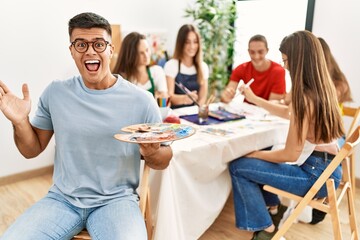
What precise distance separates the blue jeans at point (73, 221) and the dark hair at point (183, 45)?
1730 mm

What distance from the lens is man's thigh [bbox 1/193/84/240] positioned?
3.65ft

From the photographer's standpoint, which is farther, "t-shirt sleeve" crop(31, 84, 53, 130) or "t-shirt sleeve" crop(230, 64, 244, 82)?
"t-shirt sleeve" crop(230, 64, 244, 82)

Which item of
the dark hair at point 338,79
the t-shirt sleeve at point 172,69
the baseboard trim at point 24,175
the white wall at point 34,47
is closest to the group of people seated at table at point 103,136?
the dark hair at point 338,79

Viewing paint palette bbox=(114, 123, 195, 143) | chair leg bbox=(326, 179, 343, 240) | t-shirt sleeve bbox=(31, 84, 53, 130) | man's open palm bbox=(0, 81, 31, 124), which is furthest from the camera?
chair leg bbox=(326, 179, 343, 240)

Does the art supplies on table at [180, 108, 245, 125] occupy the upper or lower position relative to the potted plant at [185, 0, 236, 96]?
lower

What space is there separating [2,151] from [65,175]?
1654mm

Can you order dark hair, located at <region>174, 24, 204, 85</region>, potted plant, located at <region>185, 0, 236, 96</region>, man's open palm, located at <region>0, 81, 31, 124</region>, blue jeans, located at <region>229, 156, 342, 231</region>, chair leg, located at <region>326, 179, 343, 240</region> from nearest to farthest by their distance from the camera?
man's open palm, located at <region>0, 81, 31, 124</region>
chair leg, located at <region>326, 179, 343, 240</region>
blue jeans, located at <region>229, 156, 342, 231</region>
dark hair, located at <region>174, 24, 204, 85</region>
potted plant, located at <region>185, 0, 236, 96</region>

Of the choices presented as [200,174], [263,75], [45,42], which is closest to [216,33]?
[263,75]

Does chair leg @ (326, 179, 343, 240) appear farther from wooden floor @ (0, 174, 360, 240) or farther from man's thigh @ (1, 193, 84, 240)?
man's thigh @ (1, 193, 84, 240)

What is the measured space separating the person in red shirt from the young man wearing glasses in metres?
1.27

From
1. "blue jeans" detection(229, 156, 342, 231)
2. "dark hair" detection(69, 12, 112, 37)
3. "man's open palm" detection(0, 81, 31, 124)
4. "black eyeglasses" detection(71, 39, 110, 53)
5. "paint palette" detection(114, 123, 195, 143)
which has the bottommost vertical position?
"blue jeans" detection(229, 156, 342, 231)

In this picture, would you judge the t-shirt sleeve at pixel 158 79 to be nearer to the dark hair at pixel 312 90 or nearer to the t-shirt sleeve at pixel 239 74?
the t-shirt sleeve at pixel 239 74

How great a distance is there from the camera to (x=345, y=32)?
268cm

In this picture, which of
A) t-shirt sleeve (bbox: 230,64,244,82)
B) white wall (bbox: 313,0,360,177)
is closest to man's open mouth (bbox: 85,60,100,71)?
t-shirt sleeve (bbox: 230,64,244,82)
